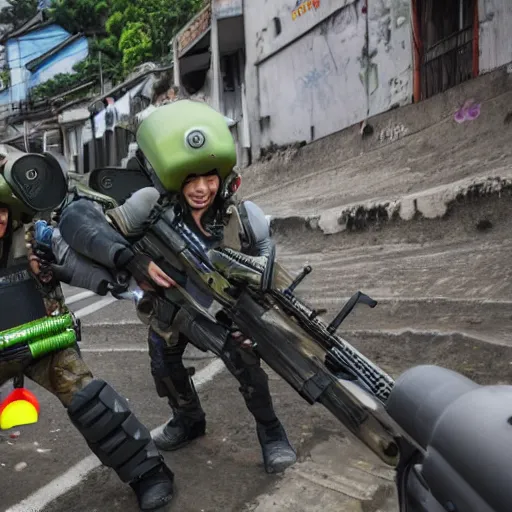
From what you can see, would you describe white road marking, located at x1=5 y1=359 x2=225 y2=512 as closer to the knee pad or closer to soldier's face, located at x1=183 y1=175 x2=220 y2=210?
the knee pad

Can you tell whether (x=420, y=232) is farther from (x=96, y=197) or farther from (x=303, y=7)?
(x=303, y=7)

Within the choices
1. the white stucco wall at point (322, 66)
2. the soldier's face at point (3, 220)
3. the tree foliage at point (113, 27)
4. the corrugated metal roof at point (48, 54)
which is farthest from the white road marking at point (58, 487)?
the corrugated metal roof at point (48, 54)

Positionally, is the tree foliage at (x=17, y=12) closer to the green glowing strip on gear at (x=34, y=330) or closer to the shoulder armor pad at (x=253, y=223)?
the shoulder armor pad at (x=253, y=223)

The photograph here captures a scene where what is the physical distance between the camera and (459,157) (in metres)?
6.50

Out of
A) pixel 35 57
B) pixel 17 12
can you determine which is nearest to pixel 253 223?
pixel 35 57

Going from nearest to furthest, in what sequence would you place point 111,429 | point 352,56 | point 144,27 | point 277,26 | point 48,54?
point 111,429
point 352,56
point 277,26
point 144,27
point 48,54

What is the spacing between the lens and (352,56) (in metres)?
9.62

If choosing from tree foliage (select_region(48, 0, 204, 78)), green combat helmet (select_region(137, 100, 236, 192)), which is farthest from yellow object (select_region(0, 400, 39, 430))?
tree foliage (select_region(48, 0, 204, 78))

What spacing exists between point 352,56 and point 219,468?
8643 millimetres

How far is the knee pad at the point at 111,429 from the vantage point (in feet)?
6.96

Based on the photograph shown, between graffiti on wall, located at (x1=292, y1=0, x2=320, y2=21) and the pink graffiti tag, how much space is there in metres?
4.56

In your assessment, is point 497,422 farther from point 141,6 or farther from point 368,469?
point 141,6

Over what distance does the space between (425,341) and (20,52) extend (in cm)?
4057

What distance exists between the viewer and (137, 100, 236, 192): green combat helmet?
235 centimetres
